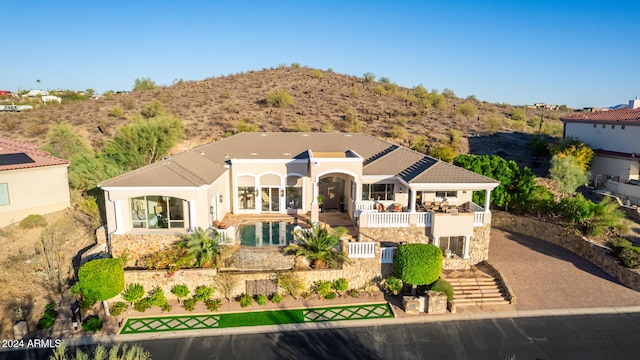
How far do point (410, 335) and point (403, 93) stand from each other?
59.5 meters

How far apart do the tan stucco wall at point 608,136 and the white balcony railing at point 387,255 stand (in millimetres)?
25103

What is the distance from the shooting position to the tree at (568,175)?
28891 mm

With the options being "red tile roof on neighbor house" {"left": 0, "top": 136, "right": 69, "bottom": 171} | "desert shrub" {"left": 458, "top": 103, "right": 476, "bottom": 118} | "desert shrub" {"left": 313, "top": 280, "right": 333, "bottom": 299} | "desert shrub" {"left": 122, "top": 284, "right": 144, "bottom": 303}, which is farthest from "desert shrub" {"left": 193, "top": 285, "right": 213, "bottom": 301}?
"desert shrub" {"left": 458, "top": 103, "right": 476, "bottom": 118}

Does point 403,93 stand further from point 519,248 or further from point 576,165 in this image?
point 519,248

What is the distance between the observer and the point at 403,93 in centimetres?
6956

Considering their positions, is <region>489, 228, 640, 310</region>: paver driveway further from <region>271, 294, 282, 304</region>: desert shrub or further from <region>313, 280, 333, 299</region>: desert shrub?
<region>271, 294, 282, 304</region>: desert shrub

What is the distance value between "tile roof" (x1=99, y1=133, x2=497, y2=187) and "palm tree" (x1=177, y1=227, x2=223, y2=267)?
9.14ft

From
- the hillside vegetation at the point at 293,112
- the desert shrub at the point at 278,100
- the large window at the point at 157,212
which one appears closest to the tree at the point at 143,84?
the hillside vegetation at the point at 293,112

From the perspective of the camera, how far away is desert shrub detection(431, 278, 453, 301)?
690 inches

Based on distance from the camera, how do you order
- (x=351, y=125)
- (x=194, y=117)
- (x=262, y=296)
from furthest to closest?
(x=194, y=117) → (x=351, y=125) → (x=262, y=296)

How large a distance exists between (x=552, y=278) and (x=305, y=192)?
1511 centimetres

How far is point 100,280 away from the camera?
53.7 feet

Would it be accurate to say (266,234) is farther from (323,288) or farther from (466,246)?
(466,246)

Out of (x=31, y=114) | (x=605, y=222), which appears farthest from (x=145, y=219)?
(x=31, y=114)
